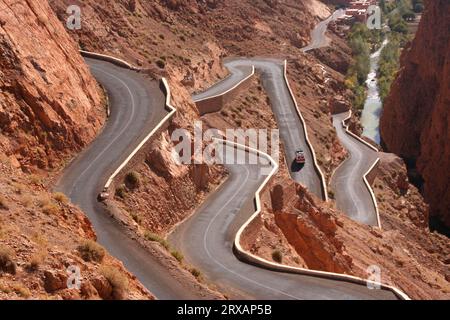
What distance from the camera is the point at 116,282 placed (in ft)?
59.3

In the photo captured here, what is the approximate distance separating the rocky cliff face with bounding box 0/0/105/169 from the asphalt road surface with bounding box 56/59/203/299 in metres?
0.92

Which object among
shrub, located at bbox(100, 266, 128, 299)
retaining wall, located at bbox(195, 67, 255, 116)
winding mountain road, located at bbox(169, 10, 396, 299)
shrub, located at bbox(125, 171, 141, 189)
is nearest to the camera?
shrub, located at bbox(100, 266, 128, 299)

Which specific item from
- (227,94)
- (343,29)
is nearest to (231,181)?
(227,94)

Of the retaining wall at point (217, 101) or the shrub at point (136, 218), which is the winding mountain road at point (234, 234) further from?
the shrub at point (136, 218)

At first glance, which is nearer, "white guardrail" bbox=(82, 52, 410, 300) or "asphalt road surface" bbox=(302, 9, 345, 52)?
"white guardrail" bbox=(82, 52, 410, 300)

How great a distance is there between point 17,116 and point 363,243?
1989cm

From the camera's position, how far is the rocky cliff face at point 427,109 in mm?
70375

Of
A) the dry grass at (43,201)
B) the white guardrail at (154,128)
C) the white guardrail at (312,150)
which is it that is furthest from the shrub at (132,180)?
the white guardrail at (312,150)

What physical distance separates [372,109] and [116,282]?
275 ft

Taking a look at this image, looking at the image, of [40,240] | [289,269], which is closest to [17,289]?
[40,240]

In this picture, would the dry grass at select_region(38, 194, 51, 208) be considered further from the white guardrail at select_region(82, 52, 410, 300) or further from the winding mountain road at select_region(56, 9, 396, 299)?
the white guardrail at select_region(82, 52, 410, 300)

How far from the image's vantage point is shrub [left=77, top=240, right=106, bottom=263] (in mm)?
19172

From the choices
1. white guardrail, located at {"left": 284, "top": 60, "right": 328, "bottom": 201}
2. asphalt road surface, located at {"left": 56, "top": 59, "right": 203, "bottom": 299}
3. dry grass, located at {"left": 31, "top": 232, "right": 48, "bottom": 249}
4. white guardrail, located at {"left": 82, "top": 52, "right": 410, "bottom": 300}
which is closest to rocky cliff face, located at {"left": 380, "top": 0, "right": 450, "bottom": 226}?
white guardrail, located at {"left": 284, "top": 60, "right": 328, "bottom": 201}

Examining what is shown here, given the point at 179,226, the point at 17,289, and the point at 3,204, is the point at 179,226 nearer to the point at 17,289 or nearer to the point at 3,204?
the point at 3,204
